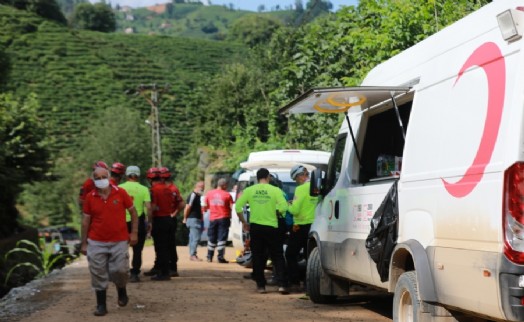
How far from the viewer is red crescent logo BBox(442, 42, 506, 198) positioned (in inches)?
249

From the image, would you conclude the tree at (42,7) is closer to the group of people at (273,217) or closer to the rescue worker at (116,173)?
the rescue worker at (116,173)

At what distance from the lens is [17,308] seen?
1290 cm

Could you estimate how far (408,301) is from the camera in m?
8.11

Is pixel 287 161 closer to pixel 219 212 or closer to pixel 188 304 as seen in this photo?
pixel 219 212

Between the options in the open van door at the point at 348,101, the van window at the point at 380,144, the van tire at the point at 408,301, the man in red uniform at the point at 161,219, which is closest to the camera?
the van tire at the point at 408,301

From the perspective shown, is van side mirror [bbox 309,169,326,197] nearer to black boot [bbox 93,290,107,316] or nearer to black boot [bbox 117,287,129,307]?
black boot [bbox 117,287,129,307]

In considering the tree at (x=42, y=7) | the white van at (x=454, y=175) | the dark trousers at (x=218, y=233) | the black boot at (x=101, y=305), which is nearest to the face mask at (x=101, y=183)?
the black boot at (x=101, y=305)

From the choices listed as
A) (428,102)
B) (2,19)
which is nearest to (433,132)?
(428,102)

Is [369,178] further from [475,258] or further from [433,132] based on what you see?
[475,258]

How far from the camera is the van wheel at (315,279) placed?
11956 mm

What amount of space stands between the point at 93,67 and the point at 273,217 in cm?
10727

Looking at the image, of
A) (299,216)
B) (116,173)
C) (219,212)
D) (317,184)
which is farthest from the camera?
(219,212)

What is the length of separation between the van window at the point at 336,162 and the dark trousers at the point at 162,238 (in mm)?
5011

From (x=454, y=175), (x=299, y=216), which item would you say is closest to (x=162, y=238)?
(x=299, y=216)
